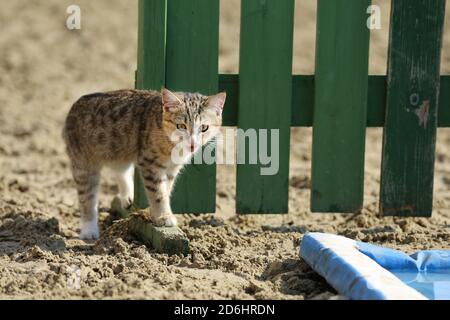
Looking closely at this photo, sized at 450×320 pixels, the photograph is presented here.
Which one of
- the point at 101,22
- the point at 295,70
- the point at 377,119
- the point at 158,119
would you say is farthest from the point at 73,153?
the point at 101,22

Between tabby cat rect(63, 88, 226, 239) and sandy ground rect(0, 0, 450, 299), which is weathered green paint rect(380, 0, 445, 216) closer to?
sandy ground rect(0, 0, 450, 299)

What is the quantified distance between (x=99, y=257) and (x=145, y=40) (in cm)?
150

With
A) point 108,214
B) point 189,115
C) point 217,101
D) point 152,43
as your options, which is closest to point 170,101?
point 189,115

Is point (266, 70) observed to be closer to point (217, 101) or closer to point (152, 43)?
point (217, 101)

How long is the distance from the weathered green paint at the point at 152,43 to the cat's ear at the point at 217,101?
1.72 ft

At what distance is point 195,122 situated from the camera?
5.56m

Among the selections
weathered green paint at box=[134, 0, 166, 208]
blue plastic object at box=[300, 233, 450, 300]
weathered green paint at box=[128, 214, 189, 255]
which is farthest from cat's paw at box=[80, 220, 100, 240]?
blue plastic object at box=[300, 233, 450, 300]

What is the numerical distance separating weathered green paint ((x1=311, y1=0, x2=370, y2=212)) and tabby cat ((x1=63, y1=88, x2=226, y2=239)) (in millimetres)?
778

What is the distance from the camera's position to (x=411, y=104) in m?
6.14

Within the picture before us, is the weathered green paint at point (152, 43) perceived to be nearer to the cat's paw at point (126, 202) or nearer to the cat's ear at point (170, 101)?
the cat's ear at point (170, 101)

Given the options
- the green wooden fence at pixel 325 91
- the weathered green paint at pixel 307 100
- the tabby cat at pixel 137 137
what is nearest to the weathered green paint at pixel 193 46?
the green wooden fence at pixel 325 91

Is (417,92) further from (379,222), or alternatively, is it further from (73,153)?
(73,153)

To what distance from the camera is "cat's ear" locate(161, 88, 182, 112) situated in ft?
17.9

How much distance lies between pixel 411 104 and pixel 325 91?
0.59 metres
